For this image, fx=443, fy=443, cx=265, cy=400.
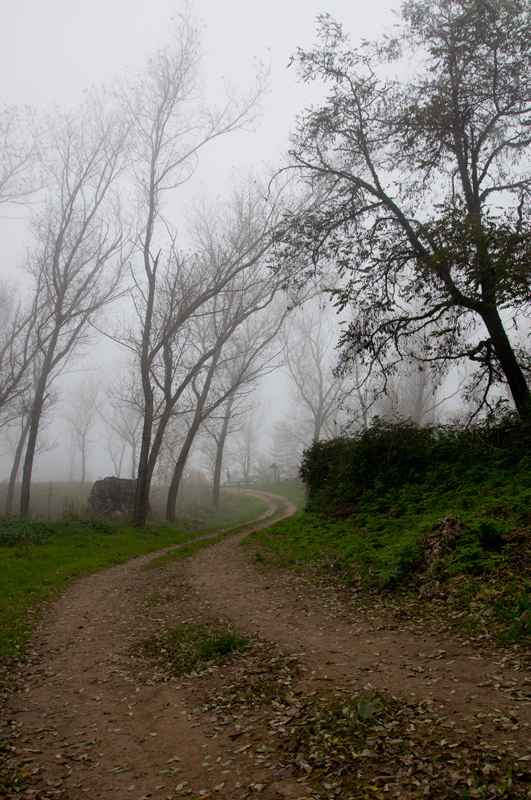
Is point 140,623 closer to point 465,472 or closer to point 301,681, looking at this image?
point 301,681

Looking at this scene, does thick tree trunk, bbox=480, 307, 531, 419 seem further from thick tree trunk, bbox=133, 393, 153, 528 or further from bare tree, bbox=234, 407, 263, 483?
bare tree, bbox=234, 407, 263, 483

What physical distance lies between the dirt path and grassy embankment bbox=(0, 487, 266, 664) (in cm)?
55

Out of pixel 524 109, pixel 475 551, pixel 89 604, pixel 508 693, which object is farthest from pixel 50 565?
pixel 524 109

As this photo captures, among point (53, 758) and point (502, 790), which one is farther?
point (53, 758)

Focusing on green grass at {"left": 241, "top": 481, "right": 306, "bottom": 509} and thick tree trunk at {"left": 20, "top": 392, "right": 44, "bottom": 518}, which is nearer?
thick tree trunk at {"left": 20, "top": 392, "right": 44, "bottom": 518}

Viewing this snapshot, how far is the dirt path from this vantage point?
3.36 meters

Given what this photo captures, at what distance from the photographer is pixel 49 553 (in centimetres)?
1191

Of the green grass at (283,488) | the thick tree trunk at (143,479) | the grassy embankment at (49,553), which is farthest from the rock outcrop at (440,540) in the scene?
the green grass at (283,488)

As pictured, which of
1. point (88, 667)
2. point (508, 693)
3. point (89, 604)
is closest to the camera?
point (508, 693)

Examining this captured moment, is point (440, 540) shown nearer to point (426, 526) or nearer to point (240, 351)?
point (426, 526)

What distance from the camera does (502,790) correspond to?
2643 millimetres

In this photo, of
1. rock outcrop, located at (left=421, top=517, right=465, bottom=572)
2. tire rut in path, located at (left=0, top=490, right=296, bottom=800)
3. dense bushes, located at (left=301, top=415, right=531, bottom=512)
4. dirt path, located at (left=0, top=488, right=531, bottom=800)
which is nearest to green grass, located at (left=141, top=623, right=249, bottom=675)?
dirt path, located at (left=0, top=488, right=531, bottom=800)

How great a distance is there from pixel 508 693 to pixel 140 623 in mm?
5413

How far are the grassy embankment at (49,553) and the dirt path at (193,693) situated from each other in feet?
1.81
